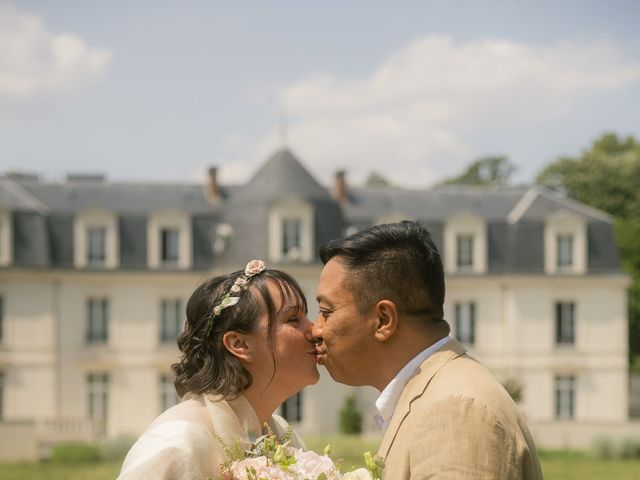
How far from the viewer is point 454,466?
2855 mm

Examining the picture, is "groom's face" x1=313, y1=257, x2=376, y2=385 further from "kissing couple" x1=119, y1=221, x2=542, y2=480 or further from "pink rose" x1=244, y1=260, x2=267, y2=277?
"pink rose" x1=244, y1=260, x2=267, y2=277

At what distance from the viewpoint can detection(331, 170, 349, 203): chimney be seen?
117 ft

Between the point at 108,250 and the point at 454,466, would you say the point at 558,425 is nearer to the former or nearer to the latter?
the point at 108,250

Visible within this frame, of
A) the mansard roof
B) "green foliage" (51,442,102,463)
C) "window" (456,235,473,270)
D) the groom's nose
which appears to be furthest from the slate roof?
the groom's nose

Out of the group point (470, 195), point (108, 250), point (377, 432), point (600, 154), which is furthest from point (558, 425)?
point (600, 154)

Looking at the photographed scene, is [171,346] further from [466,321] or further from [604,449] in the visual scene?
[604,449]

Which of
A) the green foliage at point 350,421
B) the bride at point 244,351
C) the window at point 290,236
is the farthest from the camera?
the window at point 290,236

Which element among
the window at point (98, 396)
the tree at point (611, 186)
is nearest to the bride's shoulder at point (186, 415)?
the window at point (98, 396)

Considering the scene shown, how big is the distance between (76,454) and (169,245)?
363 inches

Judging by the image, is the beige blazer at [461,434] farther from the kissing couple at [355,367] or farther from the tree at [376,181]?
the tree at [376,181]

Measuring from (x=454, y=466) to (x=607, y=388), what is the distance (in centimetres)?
3293

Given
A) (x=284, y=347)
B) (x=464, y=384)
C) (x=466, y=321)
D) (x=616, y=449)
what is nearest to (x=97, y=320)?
(x=466, y=321)

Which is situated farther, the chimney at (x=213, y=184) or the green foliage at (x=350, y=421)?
the chimney at (x=213, y=184)

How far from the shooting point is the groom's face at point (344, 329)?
10.7 ft
